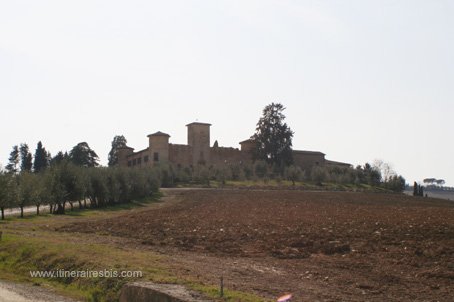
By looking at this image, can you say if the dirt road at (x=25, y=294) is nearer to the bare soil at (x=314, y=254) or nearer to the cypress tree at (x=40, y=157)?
the bare soil at (x=314, y=254)

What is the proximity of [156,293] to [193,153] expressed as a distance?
77347 mm

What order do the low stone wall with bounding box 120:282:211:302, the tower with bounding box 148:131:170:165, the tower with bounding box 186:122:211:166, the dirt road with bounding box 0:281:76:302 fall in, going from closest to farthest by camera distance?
the low stone wall with bounding box 120:282:211:302 → the dirt road with bounding box 0:281:76:302 → the tower with bounding box 148:131:170:165 → the tower with bounding box 186:122:211:166

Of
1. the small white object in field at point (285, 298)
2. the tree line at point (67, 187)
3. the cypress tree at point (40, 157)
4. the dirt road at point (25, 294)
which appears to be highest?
the cypress tree at point (40, 157)

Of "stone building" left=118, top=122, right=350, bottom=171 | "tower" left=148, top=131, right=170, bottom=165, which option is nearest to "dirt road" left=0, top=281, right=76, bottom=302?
"stone building" left=118, top=122, right=350, bottom=171

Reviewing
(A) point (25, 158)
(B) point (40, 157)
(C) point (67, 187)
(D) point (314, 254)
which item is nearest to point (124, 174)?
(C) point (67, 187)

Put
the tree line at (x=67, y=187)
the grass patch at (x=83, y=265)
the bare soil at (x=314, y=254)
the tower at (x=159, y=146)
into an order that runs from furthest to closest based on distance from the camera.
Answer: the tower at (x=159, y=146) < the tree line at (x=67, y=187) < the grass patch at (x=83, y=265) < the bare soil at (x=314, y=254)

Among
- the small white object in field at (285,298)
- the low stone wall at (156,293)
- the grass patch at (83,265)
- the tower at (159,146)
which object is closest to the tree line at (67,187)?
the grass patch at (83,265)

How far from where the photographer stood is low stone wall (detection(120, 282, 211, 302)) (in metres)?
8.54

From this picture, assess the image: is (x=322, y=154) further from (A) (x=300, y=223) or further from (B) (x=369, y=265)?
(B) (x=369, y=265)

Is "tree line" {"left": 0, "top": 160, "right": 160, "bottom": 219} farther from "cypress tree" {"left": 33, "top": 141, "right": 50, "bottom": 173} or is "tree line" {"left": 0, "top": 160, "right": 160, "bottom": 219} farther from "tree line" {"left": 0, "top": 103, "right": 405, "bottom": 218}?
"cypress tree" {"left": 33, "top": 141, "right": 50, "bottom": 173}

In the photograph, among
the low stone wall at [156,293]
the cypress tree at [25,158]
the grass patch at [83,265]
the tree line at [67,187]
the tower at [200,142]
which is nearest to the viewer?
the low stone wall at [156,293]

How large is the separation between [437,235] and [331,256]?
12.1 feet

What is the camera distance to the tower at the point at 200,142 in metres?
86.1

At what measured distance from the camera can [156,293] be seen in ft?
29.5
